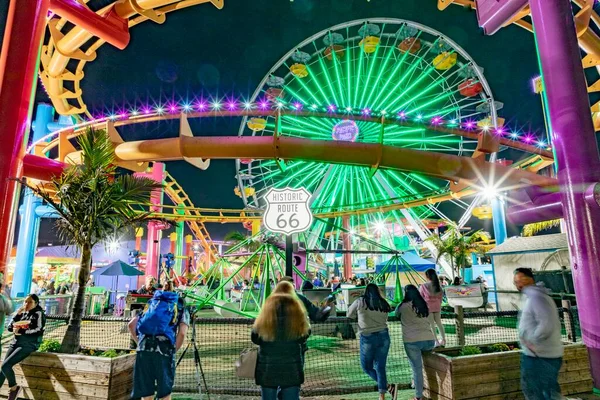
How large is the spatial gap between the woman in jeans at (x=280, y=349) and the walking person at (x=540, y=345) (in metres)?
2.15

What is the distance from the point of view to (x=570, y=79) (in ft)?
17.3

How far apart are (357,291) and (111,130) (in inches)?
257

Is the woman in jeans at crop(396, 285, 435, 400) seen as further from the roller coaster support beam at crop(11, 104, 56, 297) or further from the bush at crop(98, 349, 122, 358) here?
the roller coaster support beam at crop(11, 104, 56, 297)

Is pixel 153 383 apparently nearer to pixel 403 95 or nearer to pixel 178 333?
pixel 178 333

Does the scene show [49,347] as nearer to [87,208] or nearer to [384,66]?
[87,208]

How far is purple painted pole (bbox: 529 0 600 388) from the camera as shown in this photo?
4.78m

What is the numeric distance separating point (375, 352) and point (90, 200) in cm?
407

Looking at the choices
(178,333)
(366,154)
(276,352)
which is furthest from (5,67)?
(366,154)

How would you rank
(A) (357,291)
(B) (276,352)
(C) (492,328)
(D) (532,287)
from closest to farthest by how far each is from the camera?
(B) (276,352) → (D) (532,287) → (A) (357,291) → (C) (492,328)

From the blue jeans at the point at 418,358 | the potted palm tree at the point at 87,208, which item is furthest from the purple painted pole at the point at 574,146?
the potted palm tree at the point at 87,208

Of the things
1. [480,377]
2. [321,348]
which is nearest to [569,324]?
[480,377]

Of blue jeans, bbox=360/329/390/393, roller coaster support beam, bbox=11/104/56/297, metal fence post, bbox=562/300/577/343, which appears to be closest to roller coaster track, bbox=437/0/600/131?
metal fence post, bbox=562/300/577/343

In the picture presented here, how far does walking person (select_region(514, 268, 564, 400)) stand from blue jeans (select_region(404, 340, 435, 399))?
1002mm

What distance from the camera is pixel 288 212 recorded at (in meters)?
5.80
